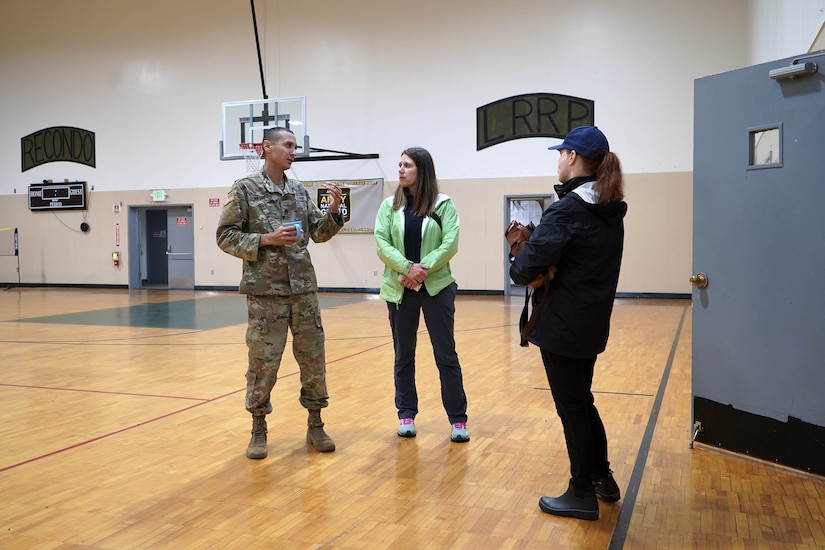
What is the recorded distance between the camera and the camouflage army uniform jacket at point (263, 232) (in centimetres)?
364

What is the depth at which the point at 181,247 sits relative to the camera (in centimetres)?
1761

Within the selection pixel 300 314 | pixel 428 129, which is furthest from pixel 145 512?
pixel 428 129

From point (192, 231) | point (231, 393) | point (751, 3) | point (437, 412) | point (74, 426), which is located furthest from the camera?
point (192, 231)

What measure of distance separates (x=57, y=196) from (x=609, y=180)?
18.5 meters

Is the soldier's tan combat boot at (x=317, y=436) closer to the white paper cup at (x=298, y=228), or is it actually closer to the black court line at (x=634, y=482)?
the white paper cup at (x=298, y=228)

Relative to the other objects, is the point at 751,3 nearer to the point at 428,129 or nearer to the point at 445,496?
the point at 428,129

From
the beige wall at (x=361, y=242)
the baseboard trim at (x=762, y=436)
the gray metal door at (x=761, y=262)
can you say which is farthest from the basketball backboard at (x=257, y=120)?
the baseboard trim at (x=762, y=436)

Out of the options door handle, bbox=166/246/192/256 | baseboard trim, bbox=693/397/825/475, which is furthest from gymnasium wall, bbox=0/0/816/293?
baseboard trim, bbox=693/397/825/475

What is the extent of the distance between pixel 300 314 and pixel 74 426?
183 centimetres

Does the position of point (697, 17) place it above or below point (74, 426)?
above

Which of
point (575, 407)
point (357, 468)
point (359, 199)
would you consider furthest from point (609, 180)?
point (359, 199)

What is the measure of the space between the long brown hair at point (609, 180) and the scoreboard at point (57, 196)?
17.8 metres

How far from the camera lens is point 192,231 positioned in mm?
17391

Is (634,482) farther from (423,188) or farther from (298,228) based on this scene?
(298,228)
